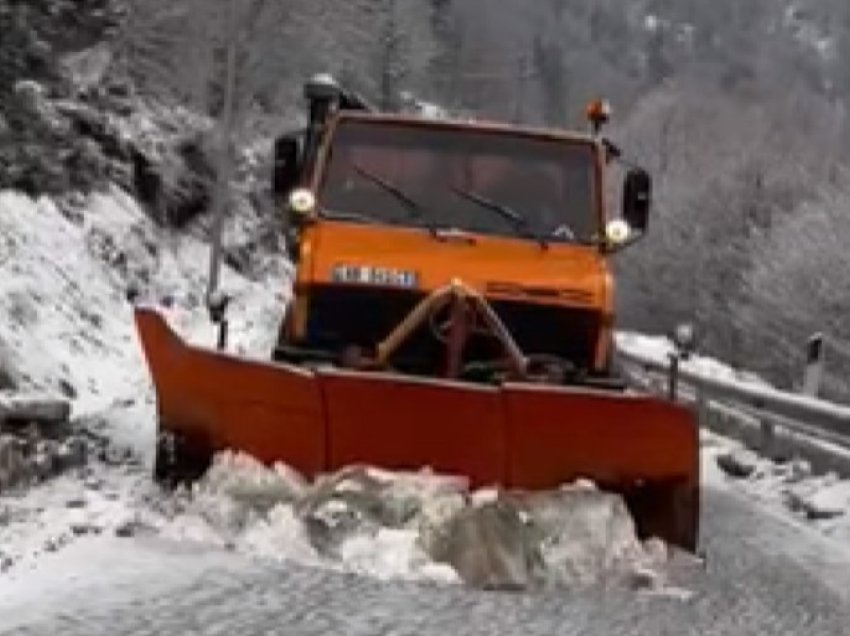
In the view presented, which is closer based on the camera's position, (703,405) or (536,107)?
(703,405)

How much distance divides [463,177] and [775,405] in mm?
4620

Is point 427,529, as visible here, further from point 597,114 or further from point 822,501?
point 822,501

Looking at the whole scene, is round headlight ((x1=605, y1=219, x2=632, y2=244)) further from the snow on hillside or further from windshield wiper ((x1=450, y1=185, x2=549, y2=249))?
the snow on hillside

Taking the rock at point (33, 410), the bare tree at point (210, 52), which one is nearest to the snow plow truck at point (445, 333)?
the rock at point (33, 410)

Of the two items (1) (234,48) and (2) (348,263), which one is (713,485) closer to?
(2) (348,263)

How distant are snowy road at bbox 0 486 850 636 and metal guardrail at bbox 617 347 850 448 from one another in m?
2.04

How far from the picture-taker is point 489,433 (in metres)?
8.13

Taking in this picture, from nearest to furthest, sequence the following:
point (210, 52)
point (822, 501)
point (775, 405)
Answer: point (822, 501) → point (775, 405) → point (210, 52)

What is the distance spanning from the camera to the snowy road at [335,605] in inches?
265

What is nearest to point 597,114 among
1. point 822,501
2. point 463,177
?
point 463,177

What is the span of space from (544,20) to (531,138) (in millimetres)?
124186

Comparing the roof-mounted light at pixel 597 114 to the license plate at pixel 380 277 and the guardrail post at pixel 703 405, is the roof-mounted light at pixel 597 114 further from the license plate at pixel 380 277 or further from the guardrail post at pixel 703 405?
the guardrail post at pixel 703 405

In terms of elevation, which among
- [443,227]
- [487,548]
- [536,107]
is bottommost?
[487,548]

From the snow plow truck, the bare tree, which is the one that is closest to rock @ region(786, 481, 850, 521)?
the snow plow truck
